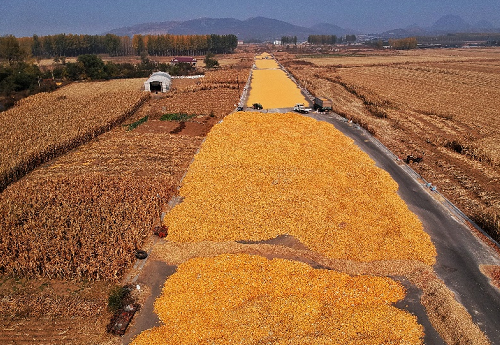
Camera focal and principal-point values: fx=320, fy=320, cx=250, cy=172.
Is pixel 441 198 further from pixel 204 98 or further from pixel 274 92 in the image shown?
pixel 204 98

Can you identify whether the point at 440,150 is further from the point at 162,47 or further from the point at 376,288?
the point at 162,47

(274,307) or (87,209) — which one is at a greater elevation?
(87,209)

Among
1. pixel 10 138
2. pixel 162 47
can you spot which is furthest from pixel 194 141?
pixel 162 47

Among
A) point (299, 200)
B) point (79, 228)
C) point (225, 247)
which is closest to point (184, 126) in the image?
point (299, 200)

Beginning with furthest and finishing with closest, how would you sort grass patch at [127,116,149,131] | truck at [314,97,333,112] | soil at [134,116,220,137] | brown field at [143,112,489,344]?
truck at [314,97,333,112] → grass patch at [127,116,149,131] → soil at [134,116,220,137] → brown field at [143,112,489,344]

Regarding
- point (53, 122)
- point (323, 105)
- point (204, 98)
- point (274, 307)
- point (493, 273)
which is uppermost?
point (204, 98)

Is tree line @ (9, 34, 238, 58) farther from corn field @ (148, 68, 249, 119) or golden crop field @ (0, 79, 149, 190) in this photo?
golden crop field @ (0, 79, 149, 190)

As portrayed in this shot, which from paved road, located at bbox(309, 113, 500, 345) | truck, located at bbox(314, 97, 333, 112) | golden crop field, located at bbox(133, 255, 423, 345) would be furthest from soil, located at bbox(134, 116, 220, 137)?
golden crop field, located at bbox(133, 255, 423, 345)
